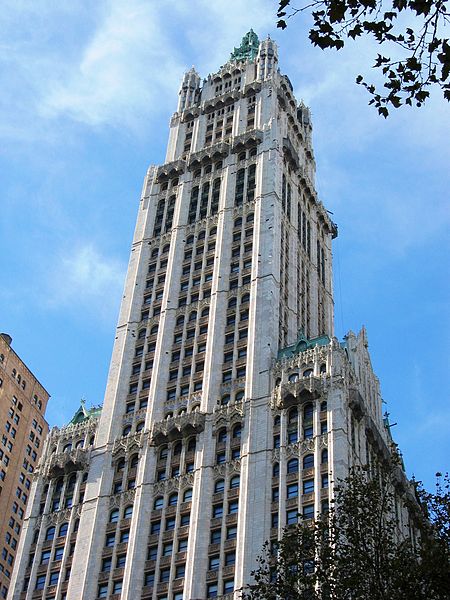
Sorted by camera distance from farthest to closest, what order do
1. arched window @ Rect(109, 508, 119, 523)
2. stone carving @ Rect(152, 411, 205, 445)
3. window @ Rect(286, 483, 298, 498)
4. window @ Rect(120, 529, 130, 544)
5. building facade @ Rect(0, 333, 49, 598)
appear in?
building facade @ Rect(0, 333, 49, 598) < stone carving @ Rect(152, 411, 205, 445) < arched window @ Rect(109, 508, 119, 523) < window @ Rect(120, 529, 130, 544) < window @ Rect(286, 483, 298, 498)

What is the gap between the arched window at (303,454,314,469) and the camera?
283 ft

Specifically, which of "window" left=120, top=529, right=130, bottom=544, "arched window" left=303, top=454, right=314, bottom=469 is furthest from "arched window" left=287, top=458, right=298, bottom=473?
"window" left=120, top=529, right=130, bottom=544

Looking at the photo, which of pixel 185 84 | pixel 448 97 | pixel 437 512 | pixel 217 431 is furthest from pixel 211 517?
pixel 185 84

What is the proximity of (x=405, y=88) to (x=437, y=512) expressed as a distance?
20326 mm

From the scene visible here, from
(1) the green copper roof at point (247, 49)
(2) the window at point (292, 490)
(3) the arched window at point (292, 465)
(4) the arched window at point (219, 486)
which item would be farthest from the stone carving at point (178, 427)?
(1) the green copper roof at point (247, 49)

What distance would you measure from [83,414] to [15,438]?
3326 centimetres

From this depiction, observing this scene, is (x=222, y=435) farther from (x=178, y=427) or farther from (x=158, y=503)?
(x=158, y=503)

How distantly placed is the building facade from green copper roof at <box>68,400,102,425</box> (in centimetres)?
2387

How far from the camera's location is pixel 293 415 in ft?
301

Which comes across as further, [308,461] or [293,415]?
[293,415]

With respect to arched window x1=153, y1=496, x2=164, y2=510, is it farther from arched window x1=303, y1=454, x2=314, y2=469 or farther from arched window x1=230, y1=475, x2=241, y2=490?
arched window x1=303, y1=454, x2=314, y2=469

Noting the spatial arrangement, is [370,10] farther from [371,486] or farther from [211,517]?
[211,517]

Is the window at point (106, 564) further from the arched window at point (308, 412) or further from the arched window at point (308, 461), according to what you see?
the arched window at point (308, 412)

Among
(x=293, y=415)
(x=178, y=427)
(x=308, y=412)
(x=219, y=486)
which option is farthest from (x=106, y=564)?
(x=308, y=412)
